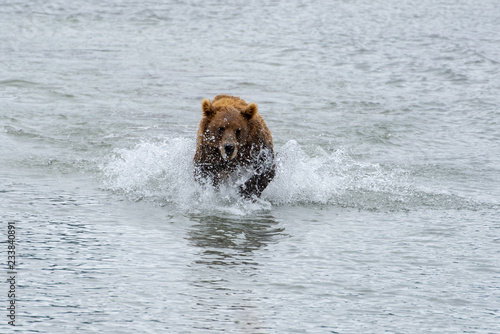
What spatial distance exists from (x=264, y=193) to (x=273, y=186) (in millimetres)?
134

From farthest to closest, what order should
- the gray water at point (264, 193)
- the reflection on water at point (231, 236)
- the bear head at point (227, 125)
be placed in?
1. the bear head at point (227, 125)
2. the reflection on water at point (231, 236)
3. the gray water at point (264, 193)

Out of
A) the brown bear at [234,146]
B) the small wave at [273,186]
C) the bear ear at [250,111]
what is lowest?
the small wave at [273,186]

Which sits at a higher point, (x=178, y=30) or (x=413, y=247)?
(x=178, y=30)

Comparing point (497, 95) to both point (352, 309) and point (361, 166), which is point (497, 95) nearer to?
point (361, 166)

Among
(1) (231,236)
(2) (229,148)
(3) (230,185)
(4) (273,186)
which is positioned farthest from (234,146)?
(4) (273,186)

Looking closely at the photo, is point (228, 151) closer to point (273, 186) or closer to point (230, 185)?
point (230, 185)

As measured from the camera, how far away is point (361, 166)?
10.7 m

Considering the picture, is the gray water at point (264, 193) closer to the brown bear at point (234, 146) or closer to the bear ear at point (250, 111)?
the brown bear at point (234, 146)

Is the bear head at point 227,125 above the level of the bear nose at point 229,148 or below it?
above

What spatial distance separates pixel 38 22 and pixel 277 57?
25.8 ft

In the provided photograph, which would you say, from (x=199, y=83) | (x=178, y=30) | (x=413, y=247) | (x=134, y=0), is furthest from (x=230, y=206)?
(x=134, y=0)

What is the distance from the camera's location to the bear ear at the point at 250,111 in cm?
827

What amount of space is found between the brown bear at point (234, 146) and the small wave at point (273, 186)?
187 mm

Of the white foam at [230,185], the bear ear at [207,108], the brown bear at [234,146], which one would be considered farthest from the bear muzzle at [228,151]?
the white foam at [230,185]
